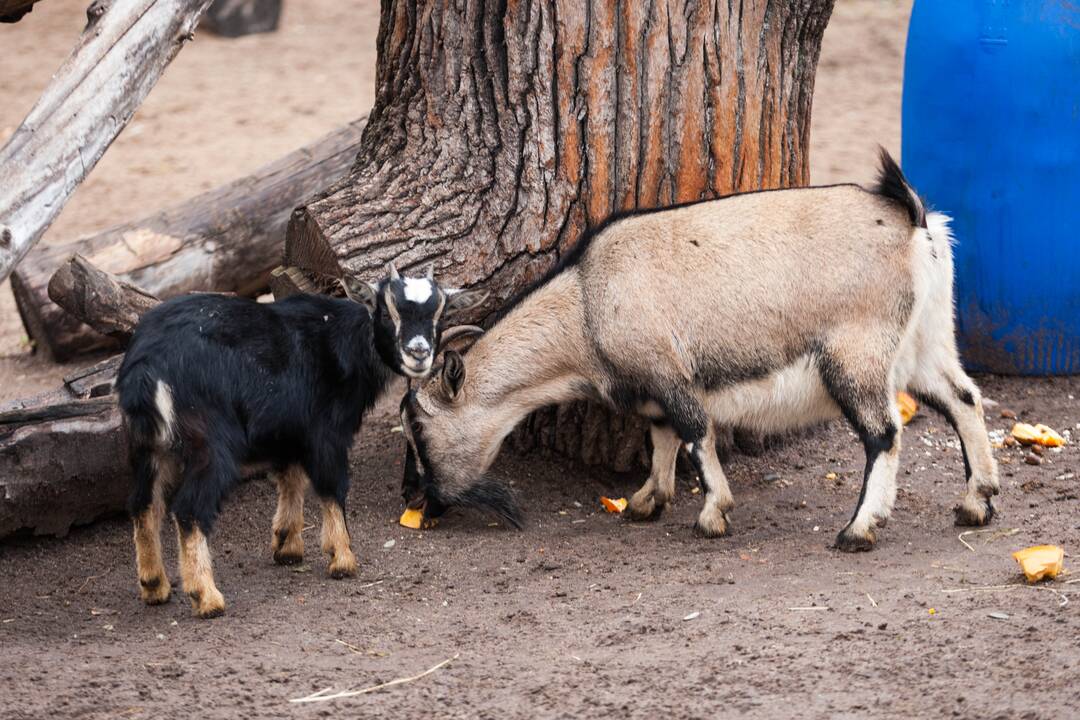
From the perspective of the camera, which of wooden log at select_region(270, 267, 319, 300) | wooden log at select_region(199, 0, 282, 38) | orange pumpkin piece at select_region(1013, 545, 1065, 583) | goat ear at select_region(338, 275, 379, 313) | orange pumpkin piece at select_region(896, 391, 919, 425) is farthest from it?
wooden log at select_region(199, 0, 282, 38)

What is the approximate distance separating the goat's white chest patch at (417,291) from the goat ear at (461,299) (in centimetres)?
20

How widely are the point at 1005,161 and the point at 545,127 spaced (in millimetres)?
2664

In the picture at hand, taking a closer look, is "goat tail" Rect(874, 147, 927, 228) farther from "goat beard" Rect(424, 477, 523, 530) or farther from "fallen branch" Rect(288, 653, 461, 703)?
"fallen branch" Rect(288, 653, 461, 703)

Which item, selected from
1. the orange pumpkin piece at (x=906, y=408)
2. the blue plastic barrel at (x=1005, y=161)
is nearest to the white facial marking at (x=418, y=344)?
the orange pumpkin piece at (x=906, y=408)

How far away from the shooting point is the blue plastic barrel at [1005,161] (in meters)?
7.06

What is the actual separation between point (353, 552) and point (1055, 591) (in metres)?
2.75

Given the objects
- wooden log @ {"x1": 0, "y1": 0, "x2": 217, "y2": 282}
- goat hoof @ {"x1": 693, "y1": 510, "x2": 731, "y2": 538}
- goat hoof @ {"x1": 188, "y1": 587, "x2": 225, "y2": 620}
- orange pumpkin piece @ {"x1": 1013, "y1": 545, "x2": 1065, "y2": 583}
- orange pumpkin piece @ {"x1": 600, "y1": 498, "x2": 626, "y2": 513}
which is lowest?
orange pumpkin piece @ {"x1": 600, "y1": 498, "x2": 626, "y2": 513}

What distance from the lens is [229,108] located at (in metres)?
13.6

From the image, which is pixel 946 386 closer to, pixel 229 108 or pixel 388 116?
pixel 388 116

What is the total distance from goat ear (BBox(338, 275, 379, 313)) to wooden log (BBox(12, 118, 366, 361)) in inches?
111

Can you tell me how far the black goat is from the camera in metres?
5.00

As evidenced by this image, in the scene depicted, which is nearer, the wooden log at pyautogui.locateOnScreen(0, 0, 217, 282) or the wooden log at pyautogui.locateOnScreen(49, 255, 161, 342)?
the wooden log at pyautogui.locateOnScreen(0, 0, 217, 282)

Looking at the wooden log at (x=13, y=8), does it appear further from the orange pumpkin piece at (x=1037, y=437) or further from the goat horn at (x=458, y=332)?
the orange pumpkin piece at (x=1037, y=437)

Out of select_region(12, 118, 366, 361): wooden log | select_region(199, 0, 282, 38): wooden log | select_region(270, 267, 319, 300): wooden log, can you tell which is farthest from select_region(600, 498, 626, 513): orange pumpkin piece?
select_region(199, 0, 282, 38): wooden log
